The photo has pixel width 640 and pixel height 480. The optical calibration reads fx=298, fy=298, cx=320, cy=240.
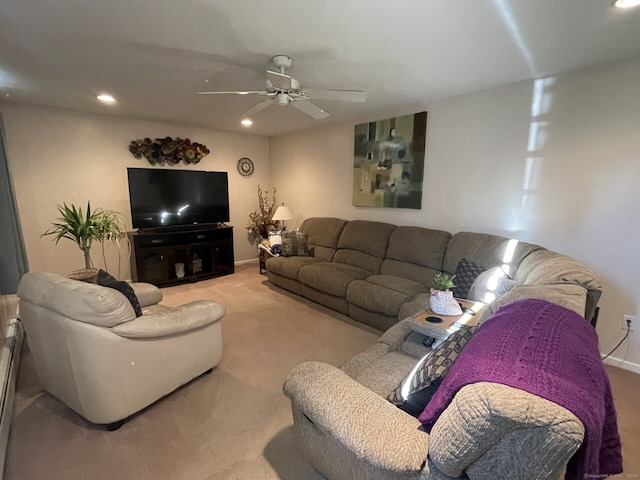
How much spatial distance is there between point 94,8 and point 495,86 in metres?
3.17

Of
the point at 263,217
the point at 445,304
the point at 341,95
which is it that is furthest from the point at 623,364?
the point at 263,217

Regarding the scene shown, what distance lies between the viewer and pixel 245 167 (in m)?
5.42

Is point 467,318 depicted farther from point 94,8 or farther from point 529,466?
point 94,8

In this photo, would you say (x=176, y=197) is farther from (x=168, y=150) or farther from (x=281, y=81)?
(x=281, y=81)

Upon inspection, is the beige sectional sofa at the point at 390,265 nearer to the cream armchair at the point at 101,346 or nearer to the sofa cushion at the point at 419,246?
the sofa cushion at the point at 419,246

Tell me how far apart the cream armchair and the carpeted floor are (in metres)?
0.12

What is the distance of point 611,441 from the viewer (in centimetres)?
90

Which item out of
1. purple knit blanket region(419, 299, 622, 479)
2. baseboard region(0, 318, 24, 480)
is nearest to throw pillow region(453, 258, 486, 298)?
purple knit blanket region(419, 299, 622, 479)

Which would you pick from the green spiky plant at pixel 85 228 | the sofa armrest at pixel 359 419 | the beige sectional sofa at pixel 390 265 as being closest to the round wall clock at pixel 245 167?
the beige sectional sofa at pixel 390 265

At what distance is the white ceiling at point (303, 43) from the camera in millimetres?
1628

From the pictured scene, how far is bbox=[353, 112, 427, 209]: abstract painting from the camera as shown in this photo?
140 inches

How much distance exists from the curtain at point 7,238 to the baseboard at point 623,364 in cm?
537

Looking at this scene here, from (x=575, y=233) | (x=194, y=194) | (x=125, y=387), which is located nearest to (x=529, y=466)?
(x=125, y=387)

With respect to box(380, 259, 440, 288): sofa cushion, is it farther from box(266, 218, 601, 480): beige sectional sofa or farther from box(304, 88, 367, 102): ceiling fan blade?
box(304, 88, 367, 102): ceiling fan blade
